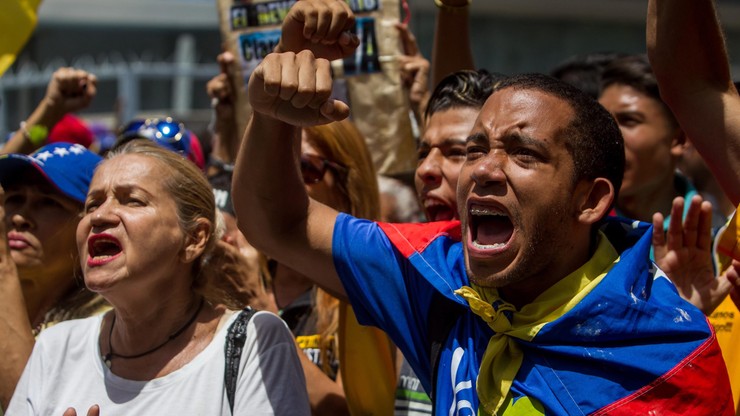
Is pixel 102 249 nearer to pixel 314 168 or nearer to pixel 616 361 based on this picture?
pixel 314 168

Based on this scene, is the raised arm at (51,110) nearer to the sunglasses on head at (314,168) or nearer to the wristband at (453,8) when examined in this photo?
the sunglasses on head at (314,168)

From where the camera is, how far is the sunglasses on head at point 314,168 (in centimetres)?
354

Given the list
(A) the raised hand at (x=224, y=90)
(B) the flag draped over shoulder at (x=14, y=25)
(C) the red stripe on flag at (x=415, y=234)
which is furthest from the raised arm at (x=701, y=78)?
(B) the flag draped over shoulder at (x=14, y=25)

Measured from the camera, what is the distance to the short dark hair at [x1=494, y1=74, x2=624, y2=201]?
2.39m

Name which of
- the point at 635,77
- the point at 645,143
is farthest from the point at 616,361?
the point at 635,77

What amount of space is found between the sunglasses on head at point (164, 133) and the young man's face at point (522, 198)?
2.26 metres

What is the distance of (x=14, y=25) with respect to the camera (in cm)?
382

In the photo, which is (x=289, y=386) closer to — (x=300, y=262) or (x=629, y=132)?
(x=300, y=262)

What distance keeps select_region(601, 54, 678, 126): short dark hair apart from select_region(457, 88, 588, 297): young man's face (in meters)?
1.56

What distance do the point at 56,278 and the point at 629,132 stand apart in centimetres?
216

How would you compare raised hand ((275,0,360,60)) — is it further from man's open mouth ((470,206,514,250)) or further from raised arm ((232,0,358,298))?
man's open mouth ((470,206,514,250))

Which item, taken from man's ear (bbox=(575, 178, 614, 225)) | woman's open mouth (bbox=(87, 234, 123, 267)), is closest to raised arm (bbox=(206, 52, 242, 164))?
woman's open mouth (bbox=(87, 234, 123, 267))

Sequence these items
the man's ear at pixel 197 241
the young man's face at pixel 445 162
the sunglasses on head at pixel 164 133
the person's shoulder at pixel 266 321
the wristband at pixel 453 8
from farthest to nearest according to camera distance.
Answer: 1. the sunglasses on head at pixel 164 133
2. the wristband at pixel 453 8
3. the young man's face at pixel 445 162
4. the man's ear at pixel 197 241
5. the person's shoulder at pixel 266 321

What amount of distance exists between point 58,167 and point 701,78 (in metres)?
2.15
